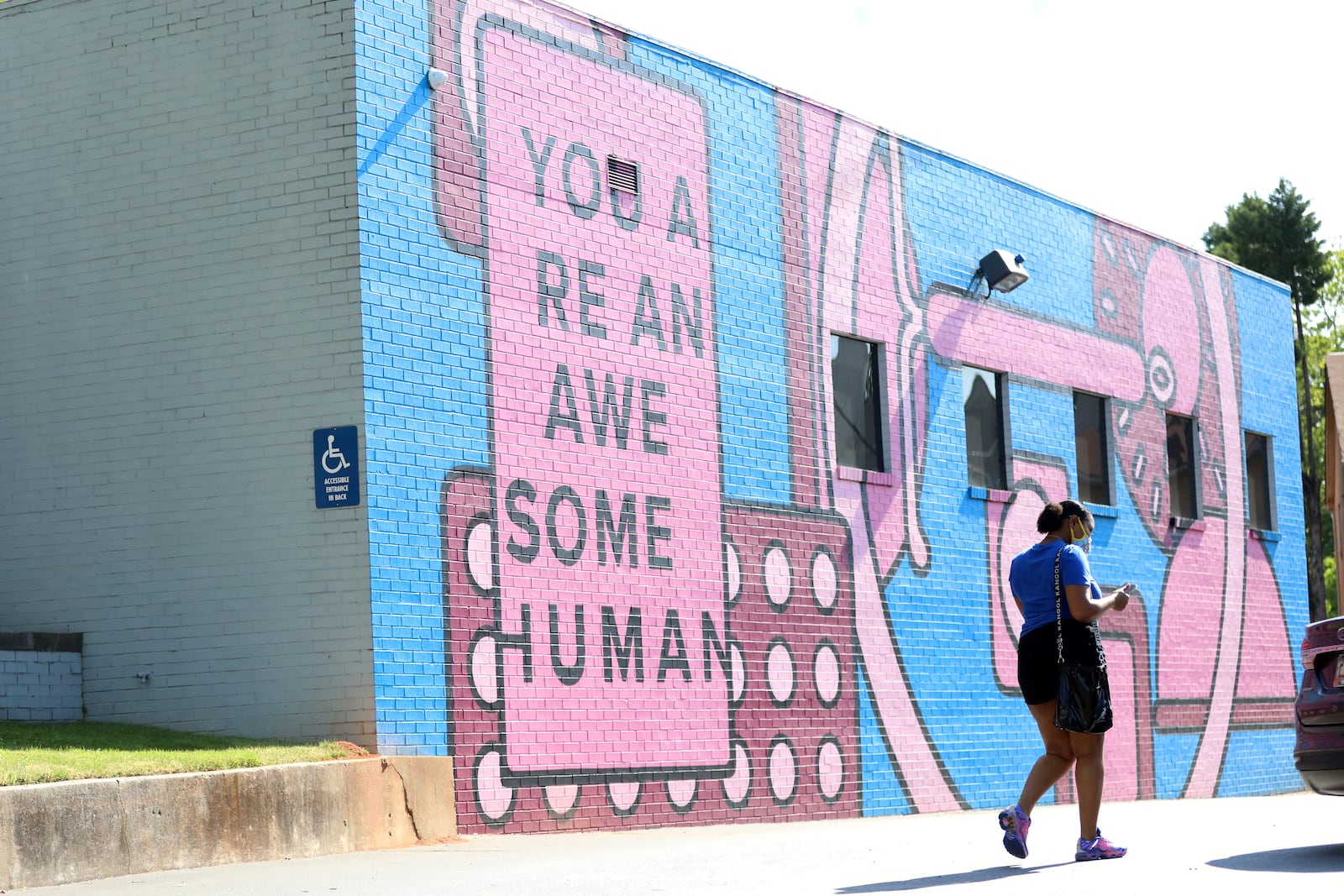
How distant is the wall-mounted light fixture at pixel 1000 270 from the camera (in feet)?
59.8

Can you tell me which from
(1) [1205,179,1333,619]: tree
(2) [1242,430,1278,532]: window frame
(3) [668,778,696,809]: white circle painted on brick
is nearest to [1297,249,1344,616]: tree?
(1) [1205,179,1333,619]: tree

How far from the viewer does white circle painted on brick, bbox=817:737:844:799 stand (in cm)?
1548

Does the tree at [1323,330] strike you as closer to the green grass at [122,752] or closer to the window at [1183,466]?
the window at [1183,466]

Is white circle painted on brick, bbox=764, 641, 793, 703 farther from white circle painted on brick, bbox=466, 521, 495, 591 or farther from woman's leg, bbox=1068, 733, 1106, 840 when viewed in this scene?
woman's leg, bbox=1068, 733, 1106, 840

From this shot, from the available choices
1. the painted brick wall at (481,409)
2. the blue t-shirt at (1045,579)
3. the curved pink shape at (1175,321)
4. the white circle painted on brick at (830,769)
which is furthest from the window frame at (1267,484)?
the blue t-shirt at (1045,579)

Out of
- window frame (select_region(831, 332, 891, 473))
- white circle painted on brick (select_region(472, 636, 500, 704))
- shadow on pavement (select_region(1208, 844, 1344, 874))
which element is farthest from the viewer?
window frame (select_region(831, 332, 891, 473))

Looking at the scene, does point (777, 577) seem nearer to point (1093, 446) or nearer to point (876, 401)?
point (876, 401)

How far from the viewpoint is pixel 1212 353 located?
22609mm

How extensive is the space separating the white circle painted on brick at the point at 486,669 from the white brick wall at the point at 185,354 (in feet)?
3.18

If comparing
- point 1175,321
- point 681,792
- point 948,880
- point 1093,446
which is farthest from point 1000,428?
point 948,880

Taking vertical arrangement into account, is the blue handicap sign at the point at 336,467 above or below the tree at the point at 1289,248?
below

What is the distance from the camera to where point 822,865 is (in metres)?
9.06

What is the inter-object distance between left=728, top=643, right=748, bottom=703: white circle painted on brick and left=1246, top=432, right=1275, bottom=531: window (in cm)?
1125

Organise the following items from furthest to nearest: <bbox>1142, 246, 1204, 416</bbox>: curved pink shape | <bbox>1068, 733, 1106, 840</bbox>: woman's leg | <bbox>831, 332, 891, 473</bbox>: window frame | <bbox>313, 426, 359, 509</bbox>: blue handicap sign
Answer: <bbox>1142, 246, 1204, 416</bbox>: curved pink shape < <bbox>831, 332, 891, 473</bbox>: window frame < <bbox>313, 426, 359, 509</bbox>: blue handicap sign < <bbox>1068, 733, 1106, 840</bbox>: woman's leg
